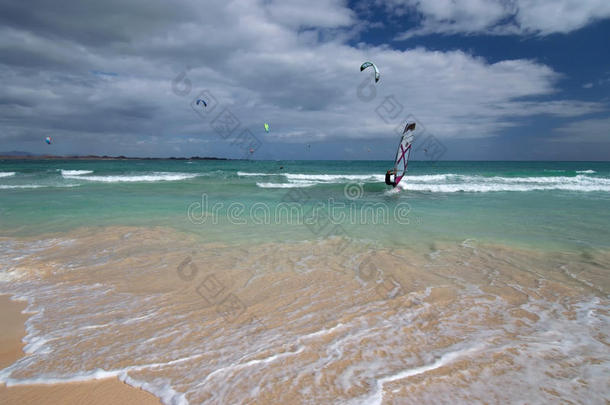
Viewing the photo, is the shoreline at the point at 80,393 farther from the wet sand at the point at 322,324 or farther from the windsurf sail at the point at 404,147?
the windsurf sail at the point at 404,147

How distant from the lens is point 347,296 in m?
4.05

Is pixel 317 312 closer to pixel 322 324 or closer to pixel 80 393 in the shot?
pixel 322 324

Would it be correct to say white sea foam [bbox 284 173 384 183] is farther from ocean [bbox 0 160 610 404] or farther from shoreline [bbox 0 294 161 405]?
shoreline [bbox 0 294 161 405]

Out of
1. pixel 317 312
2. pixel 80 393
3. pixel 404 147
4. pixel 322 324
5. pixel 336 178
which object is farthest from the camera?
pixel 336 178

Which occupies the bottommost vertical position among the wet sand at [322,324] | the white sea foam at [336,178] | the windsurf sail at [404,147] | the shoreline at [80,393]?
the shoreline at [80,393]


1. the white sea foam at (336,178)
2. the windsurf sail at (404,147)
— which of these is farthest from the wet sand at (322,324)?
the white sea foam at (336,178)

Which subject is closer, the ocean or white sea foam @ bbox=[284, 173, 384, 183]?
the ocean

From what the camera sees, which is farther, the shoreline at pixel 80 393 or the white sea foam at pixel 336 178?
the white sea foam at pixel 336 178

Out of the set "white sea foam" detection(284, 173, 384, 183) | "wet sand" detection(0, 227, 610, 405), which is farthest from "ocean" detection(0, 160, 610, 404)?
"white sea foam" detection(284, 173, 384, 183)

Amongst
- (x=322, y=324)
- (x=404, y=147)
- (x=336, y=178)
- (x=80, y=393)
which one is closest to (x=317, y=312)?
(x=322, y=324)

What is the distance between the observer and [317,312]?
3.61 m

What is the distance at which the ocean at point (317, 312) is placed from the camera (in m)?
2.46

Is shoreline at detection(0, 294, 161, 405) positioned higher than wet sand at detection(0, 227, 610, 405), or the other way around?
wet sand at detection(0, 227, 610, 405)

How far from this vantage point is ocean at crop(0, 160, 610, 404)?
97.0 inches
